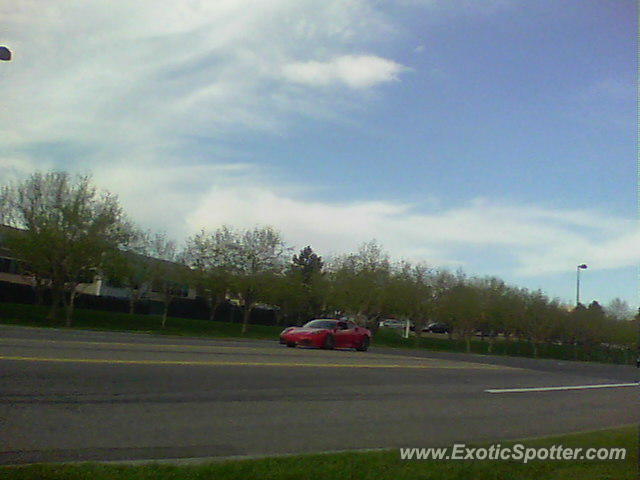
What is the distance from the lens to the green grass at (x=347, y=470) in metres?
6.54

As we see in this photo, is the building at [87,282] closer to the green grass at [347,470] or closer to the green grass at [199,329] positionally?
the green grass at [199,329]

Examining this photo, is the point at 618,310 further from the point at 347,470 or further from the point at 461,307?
the point at 347,470

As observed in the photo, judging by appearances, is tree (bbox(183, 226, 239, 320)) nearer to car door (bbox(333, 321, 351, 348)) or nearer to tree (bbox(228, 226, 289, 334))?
tree (bbox(228, 226, 289, 334))

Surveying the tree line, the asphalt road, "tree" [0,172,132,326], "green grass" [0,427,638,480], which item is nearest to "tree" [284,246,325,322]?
the tree line

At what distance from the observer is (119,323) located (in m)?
47.8

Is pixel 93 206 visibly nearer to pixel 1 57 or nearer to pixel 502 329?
pixel 1 57

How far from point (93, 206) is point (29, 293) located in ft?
51.2

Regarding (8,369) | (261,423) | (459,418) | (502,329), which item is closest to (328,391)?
(459,418)

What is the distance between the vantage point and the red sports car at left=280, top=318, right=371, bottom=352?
27.0m

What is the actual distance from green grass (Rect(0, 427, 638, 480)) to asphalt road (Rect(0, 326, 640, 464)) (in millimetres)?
757

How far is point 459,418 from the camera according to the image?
12461 mm

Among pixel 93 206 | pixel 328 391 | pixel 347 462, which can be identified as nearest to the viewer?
pixel 347 462

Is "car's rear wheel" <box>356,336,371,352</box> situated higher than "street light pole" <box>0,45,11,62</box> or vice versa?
"street light pole" <box>0,45,11,62</box>

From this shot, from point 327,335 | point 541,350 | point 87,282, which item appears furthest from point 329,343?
point 541,350
